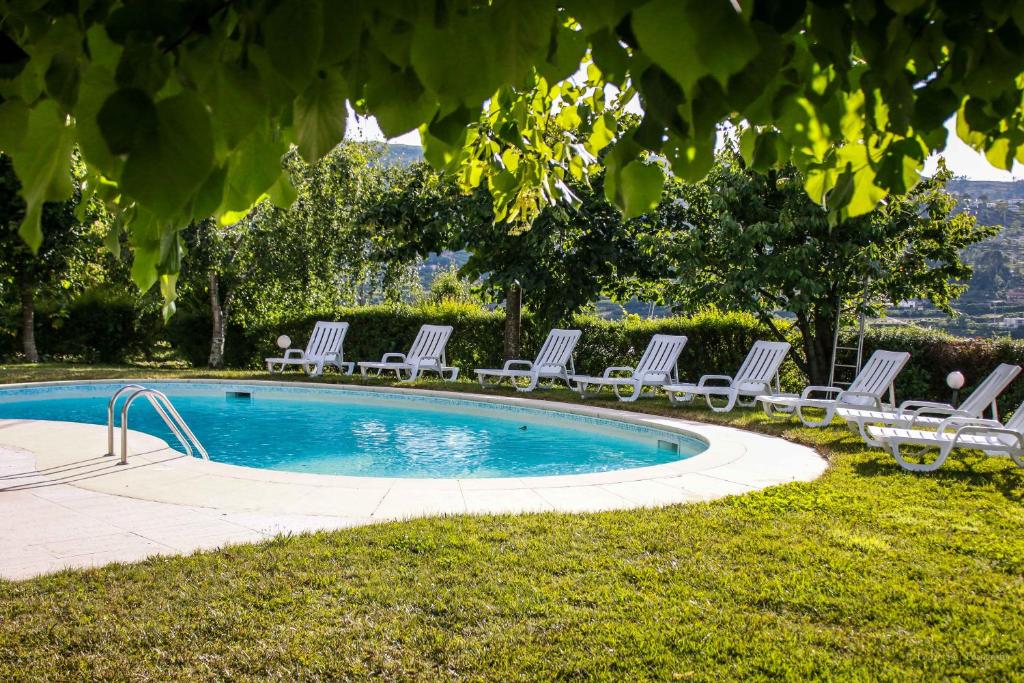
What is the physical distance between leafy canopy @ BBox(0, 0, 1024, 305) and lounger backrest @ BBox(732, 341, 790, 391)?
34.4 feet

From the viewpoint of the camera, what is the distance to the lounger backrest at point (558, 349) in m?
14.1

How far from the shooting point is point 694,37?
68 cm

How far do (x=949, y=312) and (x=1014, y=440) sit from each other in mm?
5911

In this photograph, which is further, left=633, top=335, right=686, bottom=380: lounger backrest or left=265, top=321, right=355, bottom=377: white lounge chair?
left=265, top=321, right=355, bottom=377: white lounge chair

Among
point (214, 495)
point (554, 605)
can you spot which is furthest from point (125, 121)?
point (214, 495)

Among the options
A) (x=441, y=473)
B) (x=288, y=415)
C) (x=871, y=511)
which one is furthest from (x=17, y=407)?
(x=871, y=511)

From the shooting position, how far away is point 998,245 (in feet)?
83.4

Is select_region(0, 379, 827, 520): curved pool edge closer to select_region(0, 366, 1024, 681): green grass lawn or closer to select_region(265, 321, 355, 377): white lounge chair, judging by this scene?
select_region(0, 366, 1024, 681): green grass lawn

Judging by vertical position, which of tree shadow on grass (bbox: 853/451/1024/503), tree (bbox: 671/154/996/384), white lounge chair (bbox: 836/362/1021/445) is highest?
tree (bbox: 671/154/996/384)

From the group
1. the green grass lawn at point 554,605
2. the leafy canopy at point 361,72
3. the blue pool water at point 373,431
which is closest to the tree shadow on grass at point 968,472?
the green grass lawn at point 554,605

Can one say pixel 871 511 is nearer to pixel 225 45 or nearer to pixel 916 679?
pixel 916 679

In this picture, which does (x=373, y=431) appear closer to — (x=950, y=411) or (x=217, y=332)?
(x=950, y=411)

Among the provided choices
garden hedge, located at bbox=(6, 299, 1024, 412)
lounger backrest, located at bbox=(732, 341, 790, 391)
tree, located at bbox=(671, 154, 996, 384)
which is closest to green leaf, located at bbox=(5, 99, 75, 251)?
lounger backrest, located at bbox=(732, 341, 790, 391)

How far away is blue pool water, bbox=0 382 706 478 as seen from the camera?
9109 millimetres
